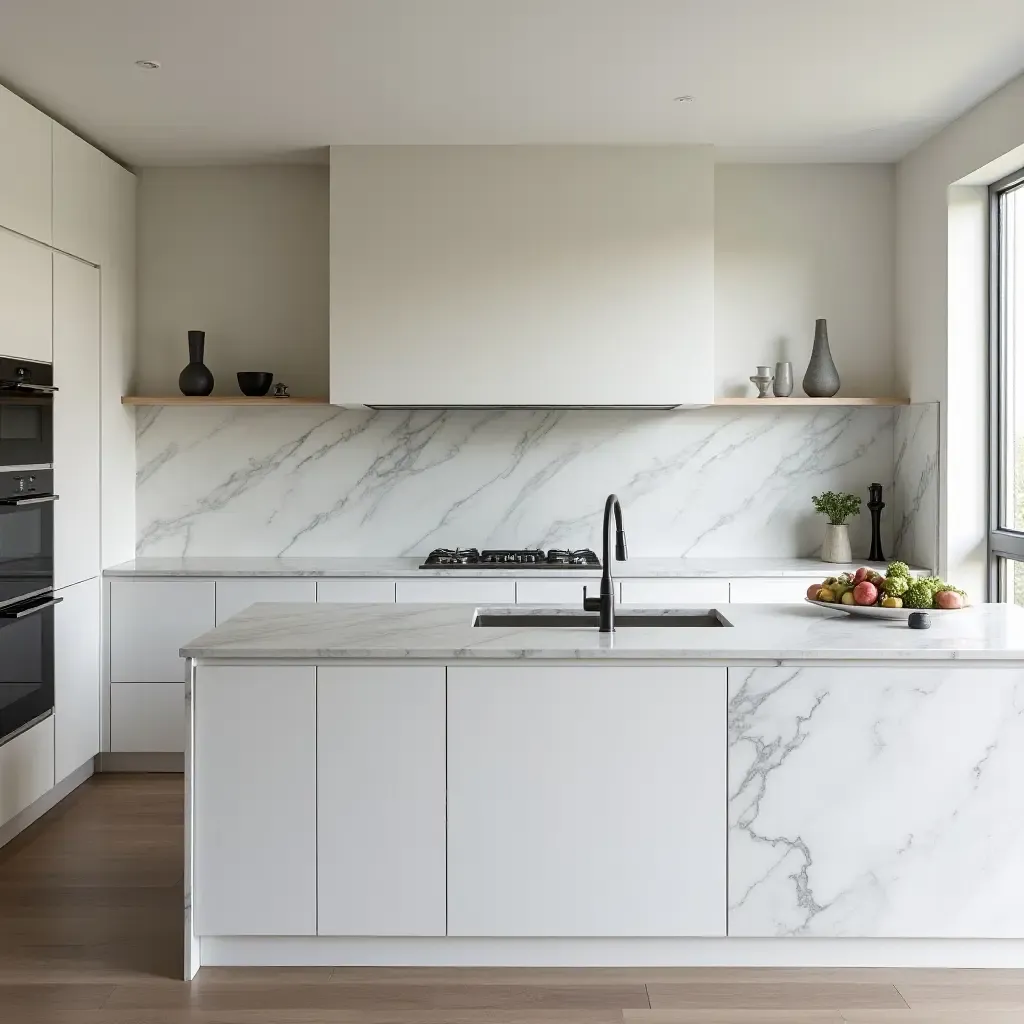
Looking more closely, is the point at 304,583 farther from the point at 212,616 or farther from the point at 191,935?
the point at 191,935

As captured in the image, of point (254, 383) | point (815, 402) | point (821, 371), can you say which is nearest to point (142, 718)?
point (254, 383)

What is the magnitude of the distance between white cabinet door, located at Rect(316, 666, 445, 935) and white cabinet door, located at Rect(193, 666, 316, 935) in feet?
0.12

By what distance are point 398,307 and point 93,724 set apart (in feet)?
6.88

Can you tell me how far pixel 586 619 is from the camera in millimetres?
3289

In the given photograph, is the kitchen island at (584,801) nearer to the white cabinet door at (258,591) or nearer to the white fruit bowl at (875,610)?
Result: the white fruit bowl at (875,610)

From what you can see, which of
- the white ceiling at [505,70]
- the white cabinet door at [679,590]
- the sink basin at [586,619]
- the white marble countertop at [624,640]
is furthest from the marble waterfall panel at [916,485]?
the sink basin at [586,619]

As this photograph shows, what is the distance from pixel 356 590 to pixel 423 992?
2088 mm

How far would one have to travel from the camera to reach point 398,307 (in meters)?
4.60

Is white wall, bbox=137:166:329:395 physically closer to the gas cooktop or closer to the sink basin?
the gas cooktop

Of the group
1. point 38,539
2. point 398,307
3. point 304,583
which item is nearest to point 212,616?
point 304,583

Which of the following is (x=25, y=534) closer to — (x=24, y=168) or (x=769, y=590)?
(x=24, y=168)

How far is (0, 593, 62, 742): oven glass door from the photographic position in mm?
3660

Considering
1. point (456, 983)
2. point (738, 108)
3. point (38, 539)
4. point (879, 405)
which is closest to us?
point (456, 983)

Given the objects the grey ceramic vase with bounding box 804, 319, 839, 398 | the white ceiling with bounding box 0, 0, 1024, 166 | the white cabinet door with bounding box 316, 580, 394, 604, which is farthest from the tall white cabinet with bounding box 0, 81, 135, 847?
the grey ceramic vase with bounding box 804, 319, 839, 398
